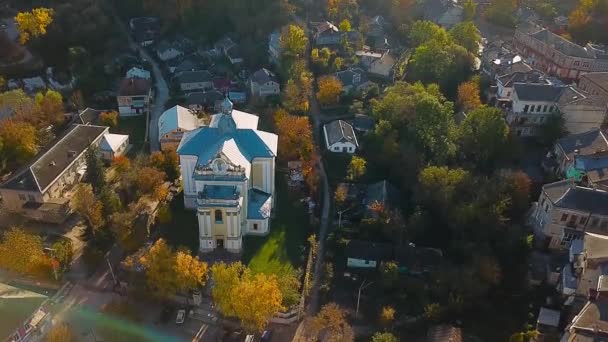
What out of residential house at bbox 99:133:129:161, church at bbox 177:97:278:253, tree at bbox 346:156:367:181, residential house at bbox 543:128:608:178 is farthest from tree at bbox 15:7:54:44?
residential house at bbox 543:128:608:178

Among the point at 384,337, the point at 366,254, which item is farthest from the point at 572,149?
the point at 384,337

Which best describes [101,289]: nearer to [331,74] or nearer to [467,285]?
[467,285]

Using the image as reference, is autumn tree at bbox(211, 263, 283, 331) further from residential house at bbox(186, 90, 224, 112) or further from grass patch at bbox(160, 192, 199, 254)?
residential house at bbox(186, 90, 224, 112)

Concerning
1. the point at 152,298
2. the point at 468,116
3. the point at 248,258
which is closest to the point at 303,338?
the point at 248,258

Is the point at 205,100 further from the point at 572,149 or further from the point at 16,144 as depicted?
the point at 572,149

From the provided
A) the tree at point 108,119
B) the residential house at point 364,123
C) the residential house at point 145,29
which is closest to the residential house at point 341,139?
the residential house at point 364,123

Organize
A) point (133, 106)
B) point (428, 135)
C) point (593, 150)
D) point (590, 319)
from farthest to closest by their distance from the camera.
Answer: point (133, 106), point (428, 135), point (593, 150), point (590, 319)
